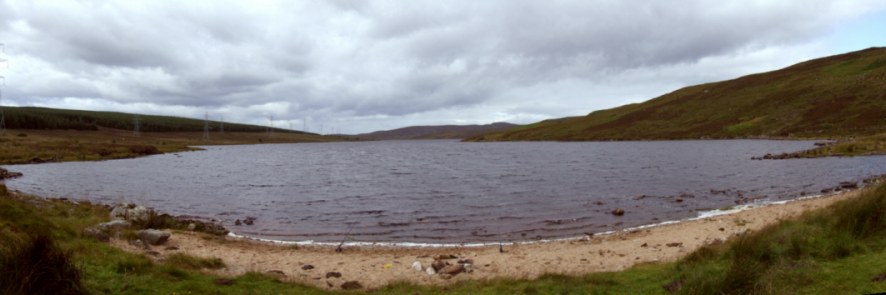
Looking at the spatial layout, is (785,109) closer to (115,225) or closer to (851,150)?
(851,150)

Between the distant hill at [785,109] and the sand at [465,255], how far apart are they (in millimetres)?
107112

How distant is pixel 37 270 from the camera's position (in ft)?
30.3

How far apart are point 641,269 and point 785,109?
162 m

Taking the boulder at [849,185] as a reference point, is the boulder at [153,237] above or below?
below

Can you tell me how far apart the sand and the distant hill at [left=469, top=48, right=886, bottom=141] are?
351ft

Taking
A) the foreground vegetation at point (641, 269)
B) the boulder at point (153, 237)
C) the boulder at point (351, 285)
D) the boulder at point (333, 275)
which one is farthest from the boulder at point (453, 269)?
the boulder at point (153, 237)

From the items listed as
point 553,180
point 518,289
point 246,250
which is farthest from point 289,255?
point 553,180

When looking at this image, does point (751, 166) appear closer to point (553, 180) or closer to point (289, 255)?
point (553, 180)

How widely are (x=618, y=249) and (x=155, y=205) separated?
33.2 meters

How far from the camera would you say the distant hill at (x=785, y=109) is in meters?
122

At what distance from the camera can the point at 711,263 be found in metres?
12.6

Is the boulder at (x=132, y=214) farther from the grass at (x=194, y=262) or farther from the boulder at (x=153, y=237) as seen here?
the grass at (x=194, y=262)

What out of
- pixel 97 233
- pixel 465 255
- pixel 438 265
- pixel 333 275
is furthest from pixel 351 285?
pixel 97 233

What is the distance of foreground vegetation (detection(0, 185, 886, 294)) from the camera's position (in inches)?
361
